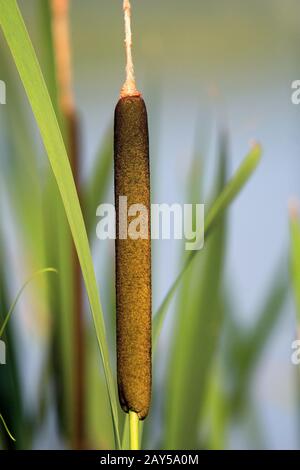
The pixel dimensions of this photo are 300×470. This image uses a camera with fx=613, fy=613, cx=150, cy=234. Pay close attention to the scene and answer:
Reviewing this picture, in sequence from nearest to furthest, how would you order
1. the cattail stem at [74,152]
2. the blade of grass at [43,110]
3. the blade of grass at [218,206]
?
1. the blade of grass at [43,110]
2. the blade of grass at [218,206]
3. the cattail stem at [74,152]

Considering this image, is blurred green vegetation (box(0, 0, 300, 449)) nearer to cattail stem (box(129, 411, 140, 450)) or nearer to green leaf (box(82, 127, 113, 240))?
green leaf (box(82, 127, 113, 240))

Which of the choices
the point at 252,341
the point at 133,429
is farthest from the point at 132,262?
the point at 252,341

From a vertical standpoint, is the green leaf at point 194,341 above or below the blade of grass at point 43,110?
below

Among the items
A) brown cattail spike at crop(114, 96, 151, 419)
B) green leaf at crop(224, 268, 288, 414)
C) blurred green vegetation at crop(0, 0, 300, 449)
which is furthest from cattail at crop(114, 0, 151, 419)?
green leaf at crop(224, 268, 288, 414)

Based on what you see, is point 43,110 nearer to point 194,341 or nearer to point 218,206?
point 218,206

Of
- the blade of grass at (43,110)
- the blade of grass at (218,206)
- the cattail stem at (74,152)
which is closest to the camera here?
the blade of grass at (43,110)

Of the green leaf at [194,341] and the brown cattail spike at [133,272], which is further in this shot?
the green leaf at [194,341]

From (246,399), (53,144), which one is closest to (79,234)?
(53,144)

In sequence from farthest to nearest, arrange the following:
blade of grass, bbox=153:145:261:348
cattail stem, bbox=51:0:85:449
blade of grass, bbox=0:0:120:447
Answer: cattail stem, bbox=51:0:85:449
blade of grass, bbox=153:145:261:348
blade of grass, bbox=0:0:120:447

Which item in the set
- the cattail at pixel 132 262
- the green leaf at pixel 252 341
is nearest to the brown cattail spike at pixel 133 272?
the cattail at pixel 132 262

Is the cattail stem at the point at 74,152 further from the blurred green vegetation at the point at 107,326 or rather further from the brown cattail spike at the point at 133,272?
the brown cattail spike at the point at 133,272
